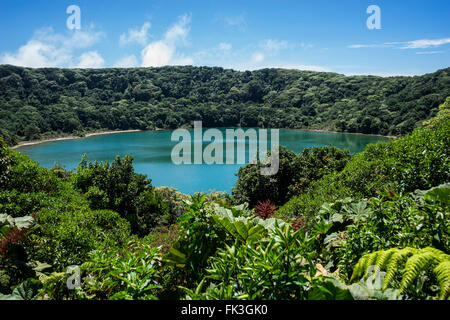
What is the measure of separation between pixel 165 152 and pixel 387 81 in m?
68.6

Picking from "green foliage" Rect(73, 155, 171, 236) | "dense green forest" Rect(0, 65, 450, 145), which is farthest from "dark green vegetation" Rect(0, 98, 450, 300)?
"dense green forest" Rect(0, 65, 450, 145)

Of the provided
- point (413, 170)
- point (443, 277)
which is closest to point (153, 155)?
point (413, 170)

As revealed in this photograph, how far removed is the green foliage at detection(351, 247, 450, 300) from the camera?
1.49 metres

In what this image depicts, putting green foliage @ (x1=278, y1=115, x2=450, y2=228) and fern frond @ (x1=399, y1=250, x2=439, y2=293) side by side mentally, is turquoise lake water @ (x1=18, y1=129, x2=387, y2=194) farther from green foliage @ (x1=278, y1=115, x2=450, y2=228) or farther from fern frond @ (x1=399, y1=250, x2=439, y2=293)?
fern frond @ (x1=399, y1=250, x2=439, y2=293)

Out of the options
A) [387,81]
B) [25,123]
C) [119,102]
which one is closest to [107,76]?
Result: [119,102]

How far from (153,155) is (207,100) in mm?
57148

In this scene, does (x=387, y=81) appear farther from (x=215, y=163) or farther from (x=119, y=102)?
(x=119, y=102)

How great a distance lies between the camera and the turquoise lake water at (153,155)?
1304 inches

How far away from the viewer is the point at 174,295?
6.45ft

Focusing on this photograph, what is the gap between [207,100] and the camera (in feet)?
331

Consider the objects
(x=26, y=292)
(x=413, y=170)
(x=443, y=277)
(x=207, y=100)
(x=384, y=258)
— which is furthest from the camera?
(x=207, y=100)

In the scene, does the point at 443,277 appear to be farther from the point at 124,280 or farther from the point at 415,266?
the point at 124,280

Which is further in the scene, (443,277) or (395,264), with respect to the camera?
(395,264)

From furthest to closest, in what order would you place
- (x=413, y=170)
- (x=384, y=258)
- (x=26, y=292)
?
(x=413, y=170) → (x=26, y=292) → (x=384, y=258)
